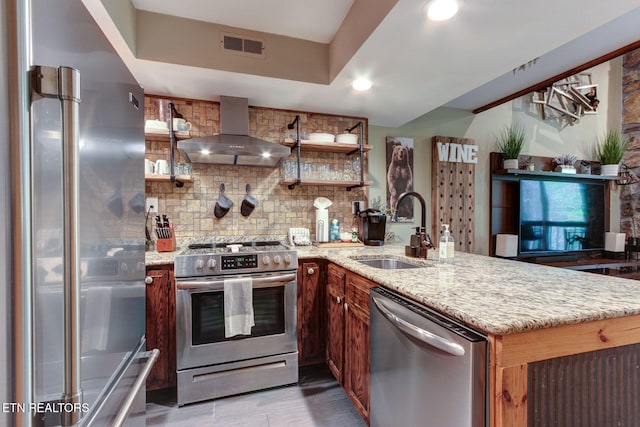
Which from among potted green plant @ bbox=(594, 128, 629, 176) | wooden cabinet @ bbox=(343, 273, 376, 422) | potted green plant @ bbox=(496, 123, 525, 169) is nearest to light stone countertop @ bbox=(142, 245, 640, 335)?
wooden cabinet @ bbox=(343, 273, 376, 422)

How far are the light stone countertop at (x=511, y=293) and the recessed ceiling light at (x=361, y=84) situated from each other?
4.57 feet

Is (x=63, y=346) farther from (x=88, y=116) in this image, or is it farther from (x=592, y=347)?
(x=592, y=347)

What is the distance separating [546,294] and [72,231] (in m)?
1.47

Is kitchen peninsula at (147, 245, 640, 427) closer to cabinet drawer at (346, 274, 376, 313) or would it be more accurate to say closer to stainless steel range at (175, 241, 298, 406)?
cabinet drawer at (346, 274, 376, 313)

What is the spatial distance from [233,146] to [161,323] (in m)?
1.35

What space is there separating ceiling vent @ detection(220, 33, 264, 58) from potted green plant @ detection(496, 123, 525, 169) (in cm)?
311

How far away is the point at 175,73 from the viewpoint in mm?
1951

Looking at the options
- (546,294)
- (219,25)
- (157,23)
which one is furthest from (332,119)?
(546,294)

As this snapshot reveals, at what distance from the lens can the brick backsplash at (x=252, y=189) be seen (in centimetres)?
244

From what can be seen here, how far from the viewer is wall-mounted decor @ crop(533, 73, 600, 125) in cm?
368

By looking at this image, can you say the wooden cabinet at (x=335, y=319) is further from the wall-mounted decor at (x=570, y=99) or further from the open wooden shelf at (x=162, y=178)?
the wall-mounted decor at (x=570, y=99)

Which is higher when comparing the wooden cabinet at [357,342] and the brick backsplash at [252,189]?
the brick backsplash at [252,189]

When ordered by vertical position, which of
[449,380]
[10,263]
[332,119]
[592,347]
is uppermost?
[332,119]

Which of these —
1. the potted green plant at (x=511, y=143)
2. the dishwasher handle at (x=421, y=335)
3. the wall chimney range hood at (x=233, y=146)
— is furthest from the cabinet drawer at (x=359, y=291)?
the potted green plant at (x=511, y=143)
